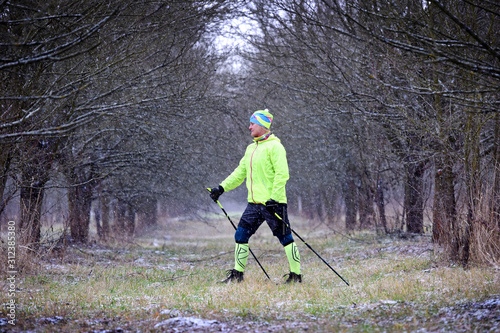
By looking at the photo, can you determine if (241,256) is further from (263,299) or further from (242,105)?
(242,105)

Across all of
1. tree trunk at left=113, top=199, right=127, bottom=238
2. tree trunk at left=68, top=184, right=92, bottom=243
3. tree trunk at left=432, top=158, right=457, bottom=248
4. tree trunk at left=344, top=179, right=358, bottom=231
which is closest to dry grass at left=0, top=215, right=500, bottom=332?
tree trunk at left=432, top=158, right=457, bottom=248

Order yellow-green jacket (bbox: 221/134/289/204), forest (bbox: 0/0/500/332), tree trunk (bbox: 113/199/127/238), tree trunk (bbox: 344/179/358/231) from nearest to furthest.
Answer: forest (bbox: 0/0/500/332) → yellow-green jacket (bbox: 221/134/289/204) → tree trunk (bbox: 113/199/127/238) → tree trunk (bbox: 344/179/358/231)

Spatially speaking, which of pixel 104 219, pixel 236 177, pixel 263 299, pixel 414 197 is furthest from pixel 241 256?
pixel 104 219

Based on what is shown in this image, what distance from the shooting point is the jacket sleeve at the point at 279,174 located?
693 centimetres

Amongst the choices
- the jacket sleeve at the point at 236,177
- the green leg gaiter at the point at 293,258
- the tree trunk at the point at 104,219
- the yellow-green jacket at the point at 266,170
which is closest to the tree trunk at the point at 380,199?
the jacket sleeve at the point at 236,177

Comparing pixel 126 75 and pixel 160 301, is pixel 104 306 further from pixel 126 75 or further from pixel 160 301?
pixel 126 75

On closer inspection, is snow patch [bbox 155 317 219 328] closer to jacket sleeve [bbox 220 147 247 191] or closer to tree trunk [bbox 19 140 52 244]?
jacket sleeve [bbox 220 147 247 191]

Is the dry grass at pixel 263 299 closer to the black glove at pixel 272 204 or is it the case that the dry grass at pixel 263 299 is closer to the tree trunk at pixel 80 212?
the black glove at pixel 272 204

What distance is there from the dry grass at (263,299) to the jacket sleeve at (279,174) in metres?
1.18

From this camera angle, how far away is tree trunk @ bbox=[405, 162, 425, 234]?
11.8 m

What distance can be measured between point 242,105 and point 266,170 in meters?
9.35

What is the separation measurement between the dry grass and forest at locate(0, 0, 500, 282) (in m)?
0.88

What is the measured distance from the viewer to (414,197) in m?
12.8

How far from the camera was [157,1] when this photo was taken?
7.16 m
